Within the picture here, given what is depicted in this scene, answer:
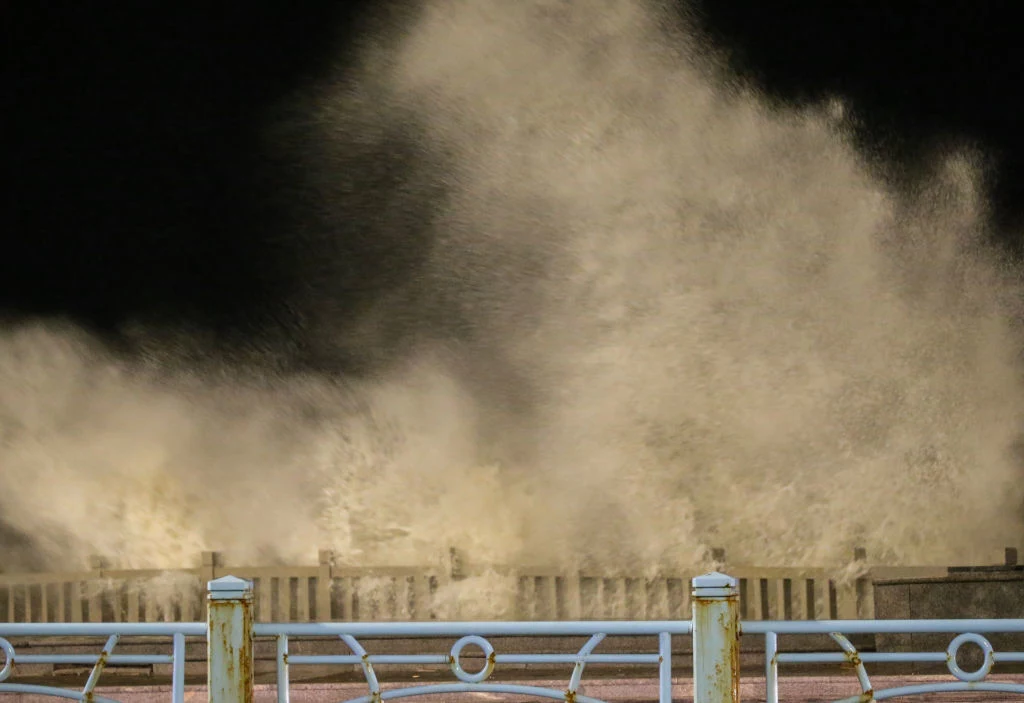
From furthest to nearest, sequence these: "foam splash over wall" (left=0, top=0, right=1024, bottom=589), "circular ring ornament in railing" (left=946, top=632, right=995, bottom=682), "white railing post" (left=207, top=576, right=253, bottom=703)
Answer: "foam splash over wall" (left=0, top=0, right=1024, bottom=589) → "white railing post" (left=207, top=576, right=253, bottom=703) → "circular ring ornament in railing" (left=946, top=632, right=995, bottom=682)

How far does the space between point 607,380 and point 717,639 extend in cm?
978

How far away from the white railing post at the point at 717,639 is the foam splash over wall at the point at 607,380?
8.77 m

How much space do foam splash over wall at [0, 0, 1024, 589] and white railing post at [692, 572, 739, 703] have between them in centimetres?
877

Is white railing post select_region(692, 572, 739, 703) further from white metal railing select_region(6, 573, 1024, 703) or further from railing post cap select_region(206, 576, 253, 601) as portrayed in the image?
railing post cap select_region(206, 576, 253, 601)

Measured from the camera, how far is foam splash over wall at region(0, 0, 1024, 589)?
1372 centimetres

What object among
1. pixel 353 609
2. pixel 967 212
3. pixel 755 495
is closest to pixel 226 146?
pixel 353 609

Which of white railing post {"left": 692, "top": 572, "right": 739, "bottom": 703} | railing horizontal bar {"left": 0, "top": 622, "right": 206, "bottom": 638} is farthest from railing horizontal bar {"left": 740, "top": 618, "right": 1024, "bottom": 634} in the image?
railing horizontal bar {"left": 0, "top": 622, "right": 206, "bottom": 638}

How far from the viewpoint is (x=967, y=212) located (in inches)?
566

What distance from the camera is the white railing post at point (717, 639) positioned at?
475 cm

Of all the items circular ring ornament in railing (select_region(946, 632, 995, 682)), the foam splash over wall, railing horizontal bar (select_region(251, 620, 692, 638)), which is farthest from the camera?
the foam splash over wall

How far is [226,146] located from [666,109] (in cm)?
563

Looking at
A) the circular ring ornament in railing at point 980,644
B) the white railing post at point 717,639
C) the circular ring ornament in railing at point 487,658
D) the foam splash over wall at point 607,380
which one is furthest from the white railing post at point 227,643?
the foam splash over wall at point 607,380

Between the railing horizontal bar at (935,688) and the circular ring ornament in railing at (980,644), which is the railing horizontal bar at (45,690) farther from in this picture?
the circular ring ornament in railing at (980,644)

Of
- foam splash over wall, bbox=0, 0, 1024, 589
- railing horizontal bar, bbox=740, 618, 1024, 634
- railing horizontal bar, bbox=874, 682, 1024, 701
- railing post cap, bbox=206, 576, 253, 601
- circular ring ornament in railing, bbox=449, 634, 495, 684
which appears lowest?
railing horizontal bar, bbox=874, 682, 1024, 701
